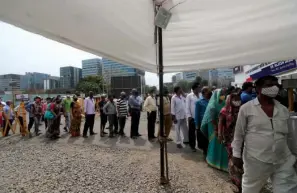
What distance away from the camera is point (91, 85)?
5406 cm

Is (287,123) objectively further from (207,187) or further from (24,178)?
(24,178)

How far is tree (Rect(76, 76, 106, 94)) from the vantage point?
174ft

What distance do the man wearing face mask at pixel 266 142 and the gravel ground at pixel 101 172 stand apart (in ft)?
4.92

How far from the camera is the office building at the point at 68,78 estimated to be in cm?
6207

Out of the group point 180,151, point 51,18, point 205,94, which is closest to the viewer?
point 51,18

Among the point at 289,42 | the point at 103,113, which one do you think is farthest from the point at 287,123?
the point at 103,113

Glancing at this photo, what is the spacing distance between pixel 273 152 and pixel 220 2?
162 cm

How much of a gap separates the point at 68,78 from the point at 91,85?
1178 centimetres

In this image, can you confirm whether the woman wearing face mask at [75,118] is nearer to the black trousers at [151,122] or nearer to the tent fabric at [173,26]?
the black trousers at [151,122]

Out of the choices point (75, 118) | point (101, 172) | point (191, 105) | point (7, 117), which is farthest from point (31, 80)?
point (101, 172)

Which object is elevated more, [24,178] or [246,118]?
[246,118]

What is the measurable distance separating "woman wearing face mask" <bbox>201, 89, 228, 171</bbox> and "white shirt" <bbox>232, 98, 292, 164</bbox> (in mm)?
2044

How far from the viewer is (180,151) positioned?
6.46 meters

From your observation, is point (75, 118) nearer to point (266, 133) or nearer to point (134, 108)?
point (134, 108)
